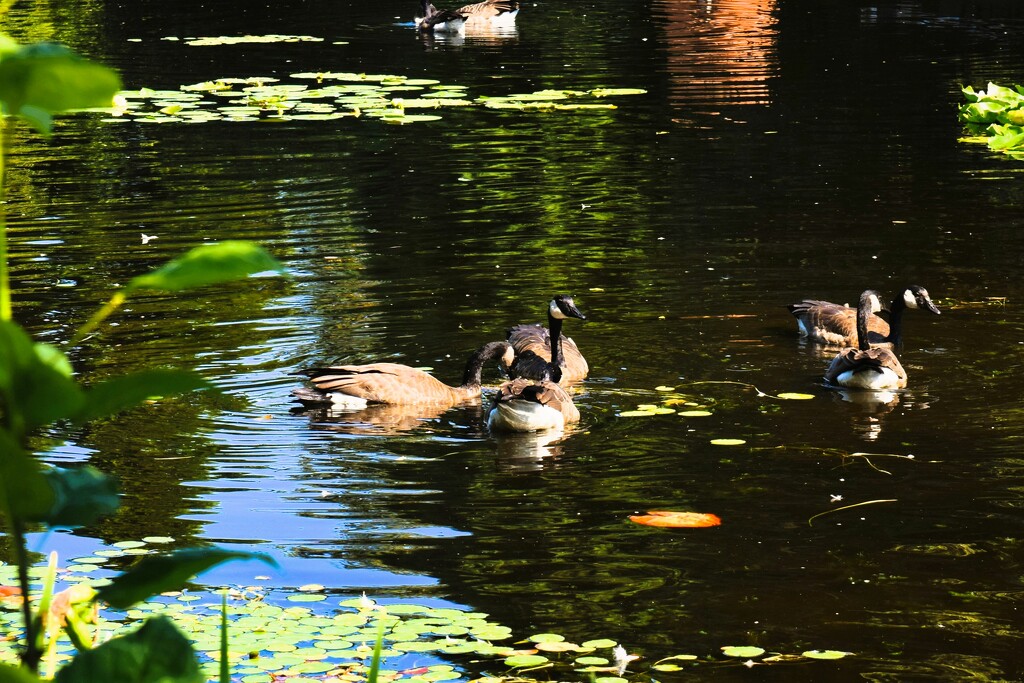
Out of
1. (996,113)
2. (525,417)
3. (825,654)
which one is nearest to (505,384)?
(525,417)

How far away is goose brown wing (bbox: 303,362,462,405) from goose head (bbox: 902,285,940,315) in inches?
159

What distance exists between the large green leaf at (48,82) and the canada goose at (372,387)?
29.2 feet

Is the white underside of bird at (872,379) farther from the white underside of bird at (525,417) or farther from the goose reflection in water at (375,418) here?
the goose reflection in water at (375,418)

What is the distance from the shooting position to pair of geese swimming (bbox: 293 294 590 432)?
9852 millimetres

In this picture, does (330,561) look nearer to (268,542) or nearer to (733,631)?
(268,542)

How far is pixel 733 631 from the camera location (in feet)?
20.9

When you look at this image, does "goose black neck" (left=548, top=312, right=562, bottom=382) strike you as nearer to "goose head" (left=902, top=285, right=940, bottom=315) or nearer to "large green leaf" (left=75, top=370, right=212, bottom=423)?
"goose head" (left=902, top=285, right=940, bottom=315)

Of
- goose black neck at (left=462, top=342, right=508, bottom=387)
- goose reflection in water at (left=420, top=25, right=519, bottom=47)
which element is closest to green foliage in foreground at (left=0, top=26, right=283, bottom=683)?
goose black neck at (left=462, top=342, right=508, bottom=387)

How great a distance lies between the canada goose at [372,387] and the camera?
405 inches

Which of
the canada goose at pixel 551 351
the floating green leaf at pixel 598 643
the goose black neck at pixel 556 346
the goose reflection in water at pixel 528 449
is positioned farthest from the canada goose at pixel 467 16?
the floating green leaf at pixel 598 643

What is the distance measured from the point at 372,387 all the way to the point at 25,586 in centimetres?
889

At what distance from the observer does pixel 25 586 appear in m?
1.43

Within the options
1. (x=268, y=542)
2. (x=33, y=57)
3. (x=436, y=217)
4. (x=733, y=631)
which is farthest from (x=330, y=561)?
(x=436, y=217)

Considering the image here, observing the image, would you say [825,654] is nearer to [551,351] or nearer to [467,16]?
[551,351]
